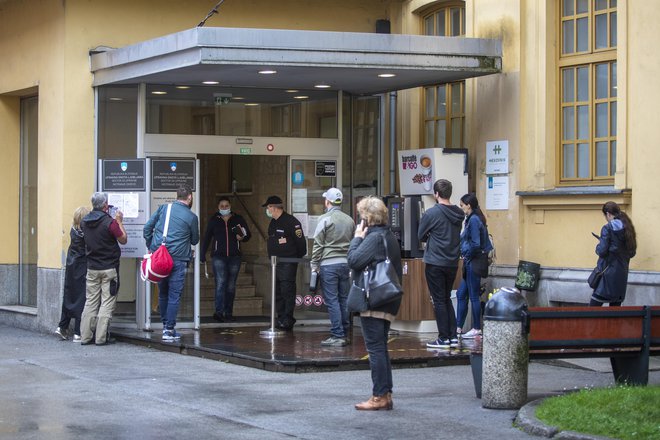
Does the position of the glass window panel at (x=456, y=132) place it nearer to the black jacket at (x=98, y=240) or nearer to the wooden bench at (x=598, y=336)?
the black jacket at (x=98, y=240)

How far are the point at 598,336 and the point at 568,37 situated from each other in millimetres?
5842

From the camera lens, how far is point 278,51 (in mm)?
14227

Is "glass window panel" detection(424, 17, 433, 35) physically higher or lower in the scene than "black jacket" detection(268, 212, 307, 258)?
higher

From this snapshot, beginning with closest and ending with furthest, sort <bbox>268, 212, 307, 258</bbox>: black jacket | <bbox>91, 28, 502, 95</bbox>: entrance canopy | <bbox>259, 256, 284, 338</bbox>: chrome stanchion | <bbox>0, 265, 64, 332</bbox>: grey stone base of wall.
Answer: <bbox>91, 28, 502, 95</bbox>: entrance canopy, <bbox>259, 256, 284, 338</bbox>: chrome stanchion, <bbox>268, 212, 307, 258</bbox>: black jacket, <bbox>0, 265, 64, 332</bbox>: grey stone base of wall

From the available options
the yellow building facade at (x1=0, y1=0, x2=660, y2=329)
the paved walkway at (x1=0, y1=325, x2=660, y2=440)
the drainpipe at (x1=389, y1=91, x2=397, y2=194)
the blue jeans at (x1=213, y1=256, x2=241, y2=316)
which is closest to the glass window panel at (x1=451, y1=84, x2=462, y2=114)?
the yellow building facade at (x1=0, y1=0, x2=660, y2=329)

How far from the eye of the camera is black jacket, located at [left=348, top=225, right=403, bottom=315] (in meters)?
9.97

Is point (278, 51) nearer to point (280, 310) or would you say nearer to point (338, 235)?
point (338, 235)

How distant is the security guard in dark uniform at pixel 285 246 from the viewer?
627 inches

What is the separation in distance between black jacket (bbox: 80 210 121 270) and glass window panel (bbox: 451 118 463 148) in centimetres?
513

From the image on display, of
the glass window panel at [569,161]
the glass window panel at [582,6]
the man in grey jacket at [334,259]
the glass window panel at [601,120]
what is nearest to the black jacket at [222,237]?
the man in grey jacket at [334,259]

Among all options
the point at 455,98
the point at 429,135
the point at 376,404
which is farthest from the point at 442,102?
the point at 376,404

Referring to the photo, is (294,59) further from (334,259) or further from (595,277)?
(595,277)

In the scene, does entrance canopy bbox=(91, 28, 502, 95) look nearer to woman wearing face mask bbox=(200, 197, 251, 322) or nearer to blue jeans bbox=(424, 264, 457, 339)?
woman wearing face mask bbox=(200, 197, 251, 322)

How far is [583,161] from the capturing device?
15.0 meters
